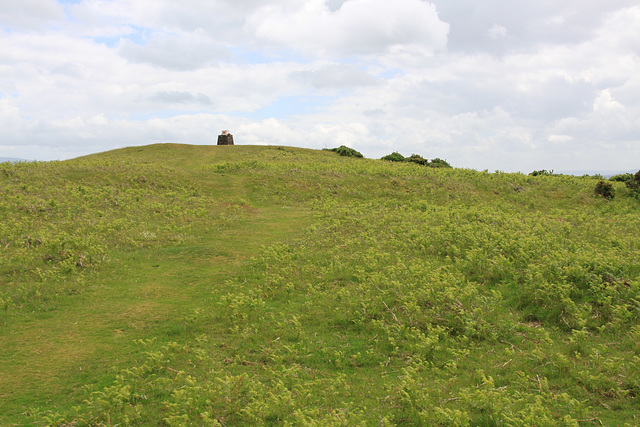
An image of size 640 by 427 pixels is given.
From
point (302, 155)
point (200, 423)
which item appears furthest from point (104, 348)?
point (302, 155)

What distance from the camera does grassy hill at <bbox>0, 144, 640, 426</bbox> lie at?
6.18 meters

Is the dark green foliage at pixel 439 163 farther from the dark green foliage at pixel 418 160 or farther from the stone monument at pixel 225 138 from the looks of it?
the stone monument at pixel 225 138

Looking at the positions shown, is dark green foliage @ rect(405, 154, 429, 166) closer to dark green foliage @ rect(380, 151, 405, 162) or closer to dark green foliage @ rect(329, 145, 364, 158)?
dark green foliage @ rect(380, 151, 405, 162)

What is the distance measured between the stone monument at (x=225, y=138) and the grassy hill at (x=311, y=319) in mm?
34255

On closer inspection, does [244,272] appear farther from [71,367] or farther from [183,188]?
[183,188]

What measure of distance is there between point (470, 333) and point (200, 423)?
567 centimetres

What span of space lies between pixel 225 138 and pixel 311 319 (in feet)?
Result: 157

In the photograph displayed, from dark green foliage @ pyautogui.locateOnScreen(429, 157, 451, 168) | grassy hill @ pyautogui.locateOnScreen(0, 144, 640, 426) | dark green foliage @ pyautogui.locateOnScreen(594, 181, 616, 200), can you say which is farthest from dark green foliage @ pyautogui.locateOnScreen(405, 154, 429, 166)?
grassy hill @ pyautogui.locateOnScreen(0, 144, 640, 426)

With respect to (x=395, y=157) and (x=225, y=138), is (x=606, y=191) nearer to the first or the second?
(x=395, y=157)

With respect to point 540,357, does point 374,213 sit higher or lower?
higher

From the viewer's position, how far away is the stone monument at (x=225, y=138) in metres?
54.0

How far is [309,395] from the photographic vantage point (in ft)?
19.9

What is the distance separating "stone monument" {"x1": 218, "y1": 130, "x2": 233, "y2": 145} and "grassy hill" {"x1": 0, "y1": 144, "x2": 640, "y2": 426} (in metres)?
34.3

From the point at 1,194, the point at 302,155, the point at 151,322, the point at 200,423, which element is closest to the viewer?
the point at 200,423
